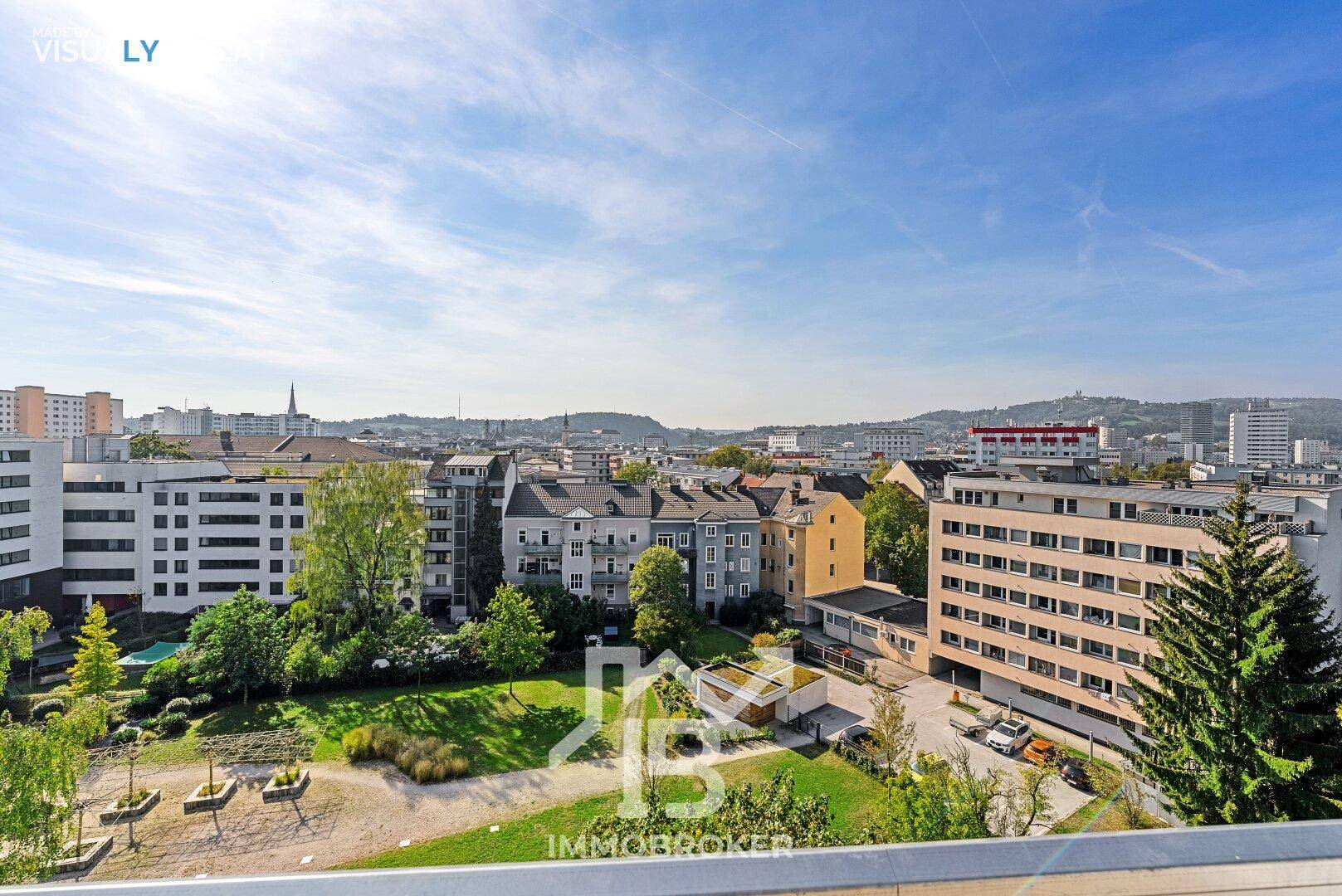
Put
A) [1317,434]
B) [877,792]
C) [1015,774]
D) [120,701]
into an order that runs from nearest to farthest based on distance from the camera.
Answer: [877,792]
[1015,774]
[120,701]
[1317,434]

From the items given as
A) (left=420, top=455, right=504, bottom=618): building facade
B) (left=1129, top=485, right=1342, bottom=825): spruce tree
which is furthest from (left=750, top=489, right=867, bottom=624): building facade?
(left=1129, top=485, right=1342, bottom=825): spruce tree

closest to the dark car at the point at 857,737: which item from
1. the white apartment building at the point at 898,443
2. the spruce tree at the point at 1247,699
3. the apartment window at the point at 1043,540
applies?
the spruce tree at the point at 1247,699

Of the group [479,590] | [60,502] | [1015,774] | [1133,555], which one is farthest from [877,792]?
[60,502]

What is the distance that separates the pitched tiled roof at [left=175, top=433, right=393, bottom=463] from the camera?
63469 millimetres

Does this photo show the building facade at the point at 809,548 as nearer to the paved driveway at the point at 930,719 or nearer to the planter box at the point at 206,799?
the paved driveway at the point at 930,719

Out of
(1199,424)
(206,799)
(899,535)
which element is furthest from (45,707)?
(1199,424)

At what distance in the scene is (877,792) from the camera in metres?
18.8

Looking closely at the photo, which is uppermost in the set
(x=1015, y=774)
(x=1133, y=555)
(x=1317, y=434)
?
(x=1317, y=434)

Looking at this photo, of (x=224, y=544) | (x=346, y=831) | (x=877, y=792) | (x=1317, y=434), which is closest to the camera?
(x=346, y=831)

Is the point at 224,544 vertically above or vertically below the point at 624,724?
above

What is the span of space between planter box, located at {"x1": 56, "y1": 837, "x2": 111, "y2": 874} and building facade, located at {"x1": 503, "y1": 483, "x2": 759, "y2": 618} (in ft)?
64.7

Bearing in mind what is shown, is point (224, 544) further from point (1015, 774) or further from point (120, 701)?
point (1015, 774)

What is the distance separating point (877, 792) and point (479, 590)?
22.7 metres

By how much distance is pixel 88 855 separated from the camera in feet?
49.9
